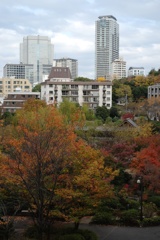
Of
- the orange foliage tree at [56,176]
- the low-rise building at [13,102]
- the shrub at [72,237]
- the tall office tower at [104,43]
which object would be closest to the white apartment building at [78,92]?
the low-rise building at [13,102]

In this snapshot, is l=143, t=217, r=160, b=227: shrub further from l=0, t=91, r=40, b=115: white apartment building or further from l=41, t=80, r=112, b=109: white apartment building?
l=0, t=91, r=40, b=115: white apartment building

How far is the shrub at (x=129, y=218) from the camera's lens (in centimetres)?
1797

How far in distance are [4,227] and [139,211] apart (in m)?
7.27

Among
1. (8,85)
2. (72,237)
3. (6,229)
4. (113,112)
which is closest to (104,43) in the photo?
(8,85)

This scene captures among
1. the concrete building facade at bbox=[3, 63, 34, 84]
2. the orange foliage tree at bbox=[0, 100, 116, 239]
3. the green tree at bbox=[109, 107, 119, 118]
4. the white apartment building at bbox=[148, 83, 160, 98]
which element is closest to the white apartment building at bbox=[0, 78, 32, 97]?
the white apartment building at bbox=[148, 83, 160, 98]

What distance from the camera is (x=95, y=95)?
64.6m

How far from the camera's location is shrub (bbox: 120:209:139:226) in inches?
707

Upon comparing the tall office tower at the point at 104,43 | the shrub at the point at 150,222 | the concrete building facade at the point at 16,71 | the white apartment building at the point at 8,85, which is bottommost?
the shrub at the point at 150,222

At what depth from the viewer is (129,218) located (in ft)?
59.2

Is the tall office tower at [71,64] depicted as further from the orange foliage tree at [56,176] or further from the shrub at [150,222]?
the orange foliage tree at [56,176]

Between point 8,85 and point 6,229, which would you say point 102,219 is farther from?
point 8,85

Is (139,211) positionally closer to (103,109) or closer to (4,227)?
(4,227)

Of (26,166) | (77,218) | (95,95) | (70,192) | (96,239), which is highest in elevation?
(95,95)

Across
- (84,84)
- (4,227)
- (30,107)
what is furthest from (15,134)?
(84,84)
